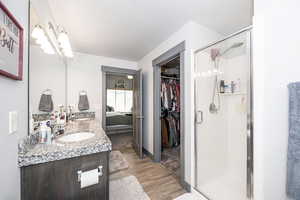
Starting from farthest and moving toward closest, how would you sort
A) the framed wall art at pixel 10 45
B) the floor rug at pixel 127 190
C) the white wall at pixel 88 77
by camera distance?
the white wall at pixel 88 77
the floor rug at pixel 127 190
the framed wall art at pixel 10 45

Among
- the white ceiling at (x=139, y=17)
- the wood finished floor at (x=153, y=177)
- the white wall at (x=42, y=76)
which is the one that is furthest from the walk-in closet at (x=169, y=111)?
the white wall at (x=42, y=76)

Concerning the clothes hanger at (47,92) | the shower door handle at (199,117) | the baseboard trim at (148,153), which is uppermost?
the clothes hanger at (47,92)

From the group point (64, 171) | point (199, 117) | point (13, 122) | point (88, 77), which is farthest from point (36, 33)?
point (199, 117)

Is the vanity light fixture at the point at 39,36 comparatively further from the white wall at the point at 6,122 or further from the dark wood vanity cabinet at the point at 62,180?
the dark wood vanity cabinet at the point at 62,180

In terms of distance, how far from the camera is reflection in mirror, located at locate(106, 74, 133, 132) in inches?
180

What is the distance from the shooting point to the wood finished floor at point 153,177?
1581 mm

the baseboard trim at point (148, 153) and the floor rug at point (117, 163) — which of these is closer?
the floor rug at point (117, 163)

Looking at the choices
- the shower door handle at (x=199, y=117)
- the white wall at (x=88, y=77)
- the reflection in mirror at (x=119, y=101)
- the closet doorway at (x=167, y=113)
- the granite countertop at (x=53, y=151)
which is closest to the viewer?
the granite countertop at (x=53, y=151)

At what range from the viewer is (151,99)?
257cm

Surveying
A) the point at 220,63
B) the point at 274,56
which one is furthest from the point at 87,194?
the point at 220,63

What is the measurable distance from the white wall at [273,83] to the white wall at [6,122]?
1673 mm

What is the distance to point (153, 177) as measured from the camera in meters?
1.91

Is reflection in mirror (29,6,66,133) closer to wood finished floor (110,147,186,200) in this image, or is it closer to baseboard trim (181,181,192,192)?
wood finished floor (110,147,186,200)

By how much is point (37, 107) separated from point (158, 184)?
1790 millimetres
